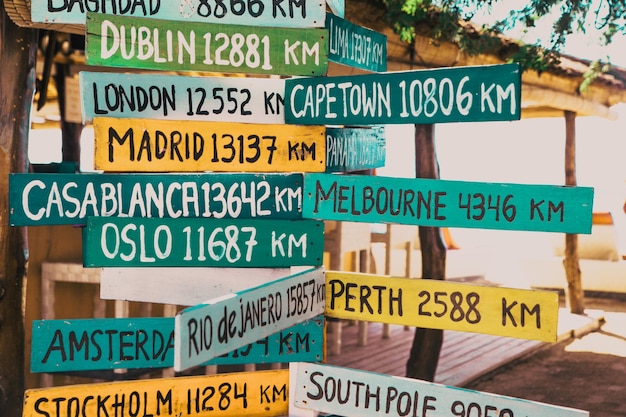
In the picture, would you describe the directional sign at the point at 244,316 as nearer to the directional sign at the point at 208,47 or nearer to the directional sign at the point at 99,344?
→ the directional sign at the point at 99,344

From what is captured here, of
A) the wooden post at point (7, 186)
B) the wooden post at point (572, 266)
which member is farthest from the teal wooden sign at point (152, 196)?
the wooden post at point (572, 266)

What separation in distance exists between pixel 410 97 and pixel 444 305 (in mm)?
640

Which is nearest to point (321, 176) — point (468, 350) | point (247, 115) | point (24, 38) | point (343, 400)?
point (247, 115)

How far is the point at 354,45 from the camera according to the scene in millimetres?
2852

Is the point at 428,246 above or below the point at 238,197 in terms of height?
below

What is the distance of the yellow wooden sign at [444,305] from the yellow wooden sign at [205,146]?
16.3 inches

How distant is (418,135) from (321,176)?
3.45 metres

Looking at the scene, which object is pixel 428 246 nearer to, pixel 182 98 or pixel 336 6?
pixel 336 6

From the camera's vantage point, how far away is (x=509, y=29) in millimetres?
5961

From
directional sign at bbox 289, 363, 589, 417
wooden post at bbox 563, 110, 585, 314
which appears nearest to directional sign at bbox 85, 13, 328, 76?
directional sign at bbox 289, 363, 589, 417

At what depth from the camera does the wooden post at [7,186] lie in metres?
3.88

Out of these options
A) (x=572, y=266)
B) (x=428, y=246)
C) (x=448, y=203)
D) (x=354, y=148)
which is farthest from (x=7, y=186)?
(x=572, y=266)

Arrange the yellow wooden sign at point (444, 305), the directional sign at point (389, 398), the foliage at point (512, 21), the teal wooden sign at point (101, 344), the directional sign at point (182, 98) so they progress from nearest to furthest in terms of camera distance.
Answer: the directional sign at point (389, 398) → the yellow wooden sign at point (444, 305) → the teal wooden sign at point (101, 344) → the directional sign at point (182, 98) → the foliage at point (512, 21)

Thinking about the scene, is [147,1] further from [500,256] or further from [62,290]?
[500,256]
